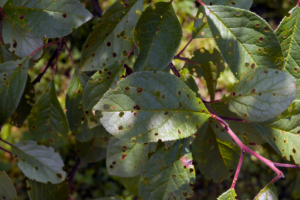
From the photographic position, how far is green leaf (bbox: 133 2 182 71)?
752 millimetres

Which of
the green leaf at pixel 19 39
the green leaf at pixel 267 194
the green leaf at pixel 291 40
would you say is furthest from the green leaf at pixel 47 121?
the green leaf at pixel 291 40

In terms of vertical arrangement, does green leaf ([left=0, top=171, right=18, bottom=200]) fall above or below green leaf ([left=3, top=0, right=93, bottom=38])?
below

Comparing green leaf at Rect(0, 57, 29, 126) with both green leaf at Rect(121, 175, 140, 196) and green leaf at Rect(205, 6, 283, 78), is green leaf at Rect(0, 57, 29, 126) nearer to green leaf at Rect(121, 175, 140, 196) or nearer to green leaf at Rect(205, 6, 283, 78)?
green leaf at Rect(121, 175, 140, 196)

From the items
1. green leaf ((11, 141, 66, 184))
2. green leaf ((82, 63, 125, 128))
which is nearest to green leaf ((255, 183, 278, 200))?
green leaf ((82, 63, 125, 128))

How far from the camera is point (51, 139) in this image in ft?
3.27

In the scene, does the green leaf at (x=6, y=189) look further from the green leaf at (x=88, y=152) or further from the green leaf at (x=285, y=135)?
the green leaf at (x=285, y=135)

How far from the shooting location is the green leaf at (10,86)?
89 centimetres

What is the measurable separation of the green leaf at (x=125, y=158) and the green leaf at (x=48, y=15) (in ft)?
1.47

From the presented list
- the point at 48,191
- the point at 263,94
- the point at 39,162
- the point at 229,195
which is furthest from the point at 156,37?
the point at 48,191

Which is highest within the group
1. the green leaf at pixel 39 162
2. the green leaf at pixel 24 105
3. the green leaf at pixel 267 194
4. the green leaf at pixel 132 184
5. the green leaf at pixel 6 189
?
the green leaf at pixel 24 105

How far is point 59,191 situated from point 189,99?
2.48 ft

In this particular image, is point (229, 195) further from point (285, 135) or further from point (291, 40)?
point (291, 40)

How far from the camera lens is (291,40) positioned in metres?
0.76

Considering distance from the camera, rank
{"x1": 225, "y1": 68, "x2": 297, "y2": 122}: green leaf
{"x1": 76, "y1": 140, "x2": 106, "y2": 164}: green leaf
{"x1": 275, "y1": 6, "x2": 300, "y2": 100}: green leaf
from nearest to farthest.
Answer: {"x1": 225, "y1": 68, "x2": 297, "y2": 122}: green leaf → {"x1": 275, "y1": 6, "x2": 300, "y2": 100}: green leaf → {"x1": 76, "y1": 140, "x2": 106, "y2": 164}: green leaf
